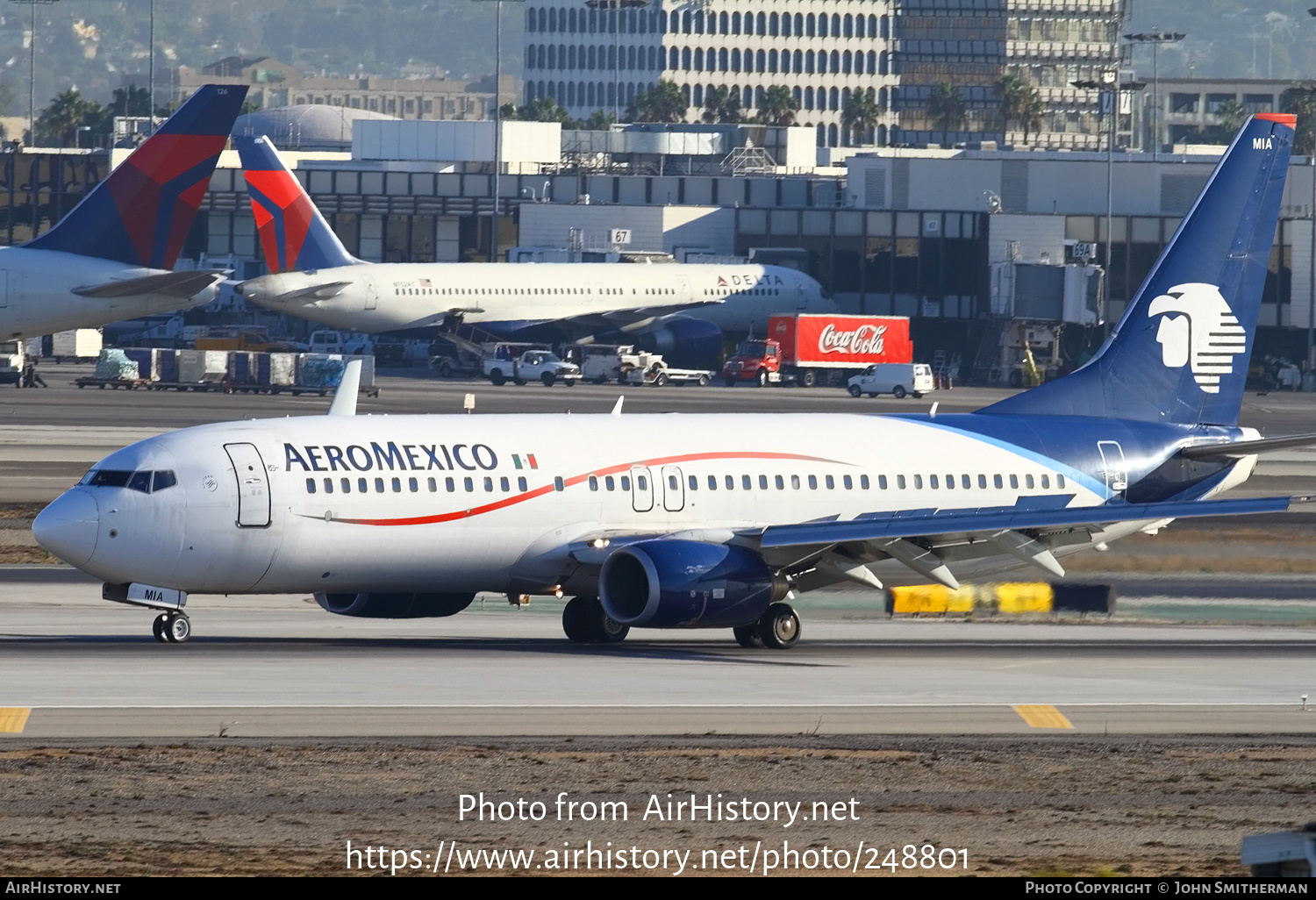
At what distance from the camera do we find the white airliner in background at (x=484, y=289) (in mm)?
118500

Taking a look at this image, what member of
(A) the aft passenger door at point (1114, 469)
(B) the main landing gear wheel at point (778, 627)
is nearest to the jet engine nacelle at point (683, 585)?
(B) the main landing gear wheel at point (778, 627)

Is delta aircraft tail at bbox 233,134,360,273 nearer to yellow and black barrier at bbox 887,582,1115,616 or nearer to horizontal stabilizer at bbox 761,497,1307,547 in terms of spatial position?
yellow and black barrier at bbox 887,582,1115,616

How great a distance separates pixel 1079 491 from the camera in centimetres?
4222

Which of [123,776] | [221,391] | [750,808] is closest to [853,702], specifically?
[750,808]

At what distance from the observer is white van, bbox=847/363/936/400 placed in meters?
116

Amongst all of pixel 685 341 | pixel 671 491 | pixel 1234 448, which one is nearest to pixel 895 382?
pixel 685 341

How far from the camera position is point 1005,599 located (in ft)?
146

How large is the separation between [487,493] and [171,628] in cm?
601

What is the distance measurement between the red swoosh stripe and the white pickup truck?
82003mm

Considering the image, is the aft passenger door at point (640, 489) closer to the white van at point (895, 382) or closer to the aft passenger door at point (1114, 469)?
the aft passenger door at point (1114, 469)

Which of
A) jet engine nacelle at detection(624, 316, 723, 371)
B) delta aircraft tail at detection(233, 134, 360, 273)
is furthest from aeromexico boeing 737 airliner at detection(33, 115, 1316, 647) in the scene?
jet engine nacelle at detection(624, 316, 723, 371)

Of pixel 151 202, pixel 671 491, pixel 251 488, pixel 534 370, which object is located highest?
pixel 151 202

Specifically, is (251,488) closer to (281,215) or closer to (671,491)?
(671,491)

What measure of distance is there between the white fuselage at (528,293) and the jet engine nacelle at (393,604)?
8283 cm
